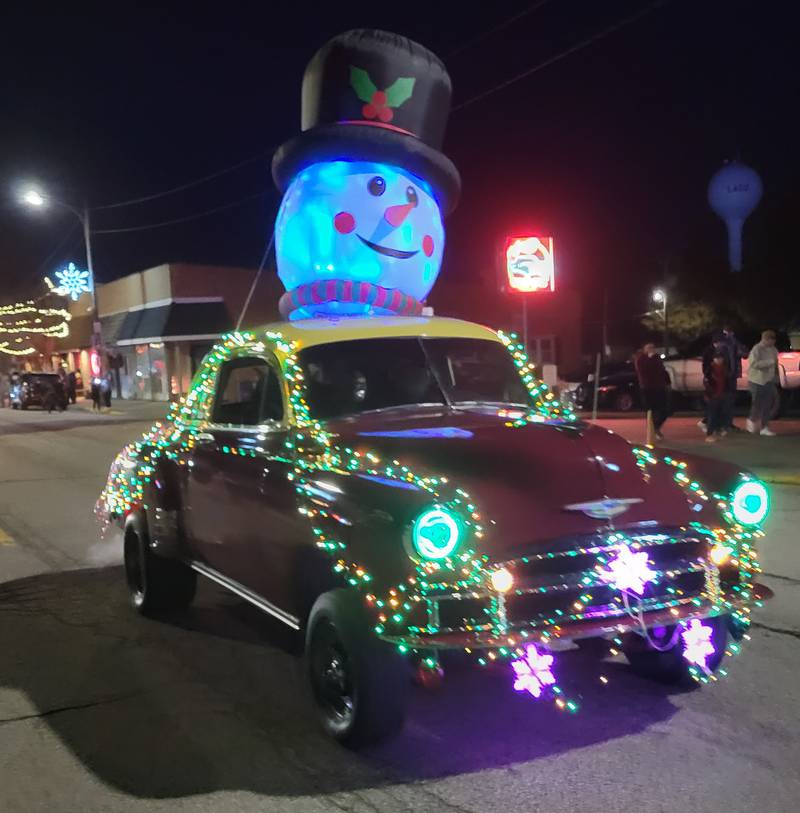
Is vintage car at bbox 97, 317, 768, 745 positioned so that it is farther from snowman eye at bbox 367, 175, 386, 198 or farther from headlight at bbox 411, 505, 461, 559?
snowman eye at bbox 367, 175, 386, 198

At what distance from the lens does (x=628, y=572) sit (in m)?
3.44

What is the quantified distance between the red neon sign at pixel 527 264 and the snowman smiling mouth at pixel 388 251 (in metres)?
2.24

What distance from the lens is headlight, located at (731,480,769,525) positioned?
391 centimetres

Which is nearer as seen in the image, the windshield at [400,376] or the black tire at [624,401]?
the windshield at [400,376]

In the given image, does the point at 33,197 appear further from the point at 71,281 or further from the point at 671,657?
the point at 671,657

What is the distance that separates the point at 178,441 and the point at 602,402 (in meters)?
17.9

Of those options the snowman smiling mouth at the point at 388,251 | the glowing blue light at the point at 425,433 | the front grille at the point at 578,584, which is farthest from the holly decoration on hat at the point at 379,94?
the front grille at the point at 578,584

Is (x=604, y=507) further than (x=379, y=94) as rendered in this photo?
No

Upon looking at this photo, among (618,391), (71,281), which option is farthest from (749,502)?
(71,281)

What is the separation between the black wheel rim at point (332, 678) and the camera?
3607 millimetres

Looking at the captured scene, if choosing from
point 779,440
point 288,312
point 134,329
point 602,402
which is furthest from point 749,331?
point 134,329

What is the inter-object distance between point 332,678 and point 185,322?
31.8 m

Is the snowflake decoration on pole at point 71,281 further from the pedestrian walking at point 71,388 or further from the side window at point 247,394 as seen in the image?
the side window at point 247,394

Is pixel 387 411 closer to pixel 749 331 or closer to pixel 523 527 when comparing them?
pixel 523 527
